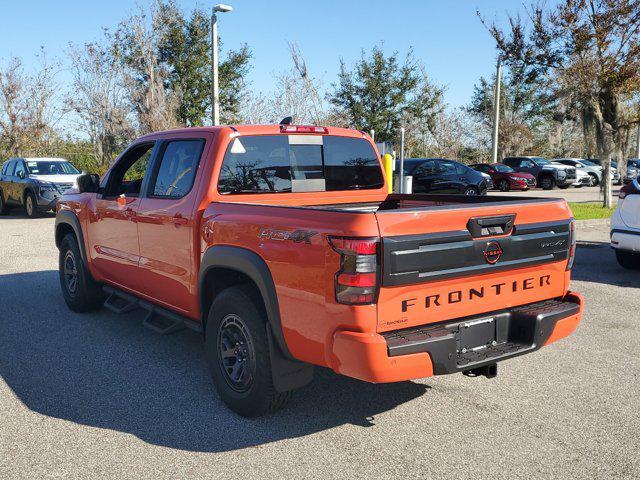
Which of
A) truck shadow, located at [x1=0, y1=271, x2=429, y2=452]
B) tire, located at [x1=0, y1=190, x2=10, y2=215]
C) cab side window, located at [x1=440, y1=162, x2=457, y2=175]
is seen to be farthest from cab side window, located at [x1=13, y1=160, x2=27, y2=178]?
cab side window, located at [x1=440, y1=162, x2=457, y2=175]

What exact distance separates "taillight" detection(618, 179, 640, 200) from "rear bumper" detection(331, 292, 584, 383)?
510 cm

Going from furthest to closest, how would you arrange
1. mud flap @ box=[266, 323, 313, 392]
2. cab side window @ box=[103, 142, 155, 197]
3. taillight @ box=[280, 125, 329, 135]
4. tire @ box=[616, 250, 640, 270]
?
tire @ box=[616, 250, 640, 270] → cab side window @ box=[103, 142, 155, 197] → taillight @ box=[280, 125, 329, 135] → mud flap @ box=[266, 323, 313, 392]

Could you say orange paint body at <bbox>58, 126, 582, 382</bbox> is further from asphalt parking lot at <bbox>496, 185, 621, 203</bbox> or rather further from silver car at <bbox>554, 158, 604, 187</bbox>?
silver car at <bbox>554, 158, 604, 187</bbox>

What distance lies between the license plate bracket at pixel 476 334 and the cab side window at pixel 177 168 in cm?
224

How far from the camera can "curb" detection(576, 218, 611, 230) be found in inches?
551

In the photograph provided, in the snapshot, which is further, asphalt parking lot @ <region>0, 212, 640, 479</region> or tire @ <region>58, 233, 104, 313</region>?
tire @ <region>58, 233, 104, 313</region>

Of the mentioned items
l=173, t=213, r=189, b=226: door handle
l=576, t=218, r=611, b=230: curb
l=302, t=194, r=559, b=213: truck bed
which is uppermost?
l=302, t=194, r=559, b=213: truck bed

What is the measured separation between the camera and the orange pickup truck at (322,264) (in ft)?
10.1

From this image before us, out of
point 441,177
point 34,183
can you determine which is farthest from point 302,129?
point 441,177

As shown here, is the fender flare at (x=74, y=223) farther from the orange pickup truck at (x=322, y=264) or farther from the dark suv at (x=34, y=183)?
the dark suv at (x=34, y=183)

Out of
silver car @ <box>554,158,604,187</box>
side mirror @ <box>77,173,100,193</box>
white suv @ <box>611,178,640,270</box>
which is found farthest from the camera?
silver car @ <box>554,158,604,187</box>

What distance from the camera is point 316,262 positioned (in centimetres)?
320

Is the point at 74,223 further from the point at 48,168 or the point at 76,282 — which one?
the point at 48,168

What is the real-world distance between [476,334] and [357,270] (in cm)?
91
